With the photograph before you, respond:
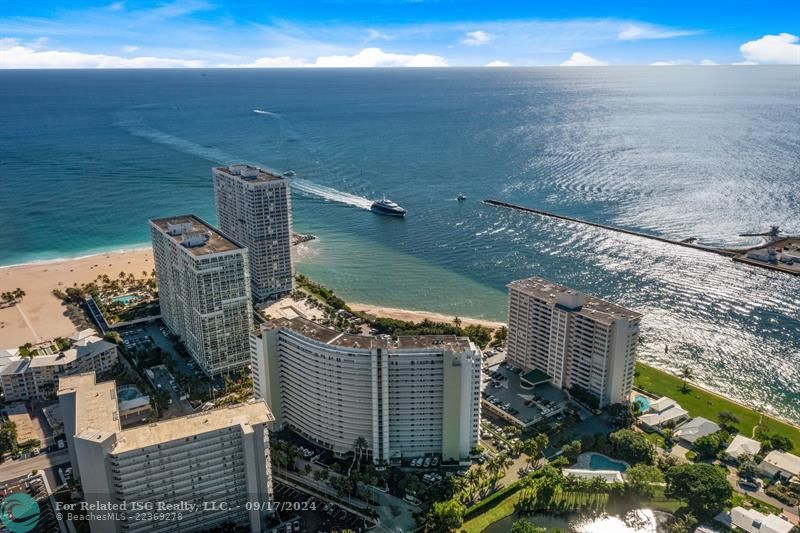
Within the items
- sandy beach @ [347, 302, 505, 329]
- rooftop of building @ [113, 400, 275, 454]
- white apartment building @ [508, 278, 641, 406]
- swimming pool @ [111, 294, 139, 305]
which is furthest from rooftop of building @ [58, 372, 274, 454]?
swimming pool @ [111, 294, 139, 305]

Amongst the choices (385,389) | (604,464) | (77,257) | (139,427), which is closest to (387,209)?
(77,257)

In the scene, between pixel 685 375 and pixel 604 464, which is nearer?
pixel 604 464

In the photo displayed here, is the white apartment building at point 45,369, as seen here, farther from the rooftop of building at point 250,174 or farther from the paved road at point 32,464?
the rooftop of building at point 250,174

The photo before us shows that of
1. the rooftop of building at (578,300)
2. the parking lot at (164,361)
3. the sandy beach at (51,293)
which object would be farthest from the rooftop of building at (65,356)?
the rooftop of building at (578,300)

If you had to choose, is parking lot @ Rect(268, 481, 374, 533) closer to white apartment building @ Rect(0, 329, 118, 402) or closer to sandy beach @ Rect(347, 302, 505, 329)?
white apartment building @ Rect(0, 329, 118, 402)

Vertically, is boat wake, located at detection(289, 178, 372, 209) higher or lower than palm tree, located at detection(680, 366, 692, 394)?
higher

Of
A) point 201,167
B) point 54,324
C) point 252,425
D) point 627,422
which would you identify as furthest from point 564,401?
point 201,167

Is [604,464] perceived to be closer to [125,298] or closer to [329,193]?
[125,298]

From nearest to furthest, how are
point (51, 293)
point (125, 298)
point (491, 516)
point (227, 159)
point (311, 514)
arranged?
1. point (311, 514)
2. point (491, 516)
3. point (125, 298)
4. point (51, 293)
5. point (227, 159)
